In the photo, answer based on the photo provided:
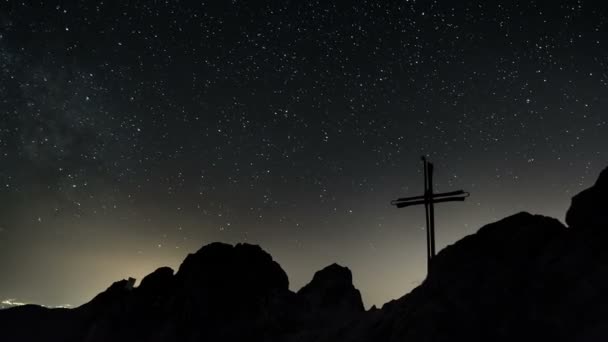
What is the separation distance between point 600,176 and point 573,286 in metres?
4.12

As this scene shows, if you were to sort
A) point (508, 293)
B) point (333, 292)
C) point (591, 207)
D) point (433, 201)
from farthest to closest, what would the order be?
point (333, 292), point (433, 201), point (508, 293), point (591, 207)

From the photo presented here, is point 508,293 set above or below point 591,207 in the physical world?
below

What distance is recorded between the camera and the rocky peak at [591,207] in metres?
12.5

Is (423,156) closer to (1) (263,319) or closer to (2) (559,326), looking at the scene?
(2) (559,326)

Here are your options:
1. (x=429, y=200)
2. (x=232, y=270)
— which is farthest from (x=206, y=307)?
(x=429, y=200)

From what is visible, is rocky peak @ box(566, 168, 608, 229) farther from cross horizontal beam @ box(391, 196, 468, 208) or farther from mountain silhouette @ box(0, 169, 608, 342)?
cross horizontal beam @ box(391, 196, 468, 208)

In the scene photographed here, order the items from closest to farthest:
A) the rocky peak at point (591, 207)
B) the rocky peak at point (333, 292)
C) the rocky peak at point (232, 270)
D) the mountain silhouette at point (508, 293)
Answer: the mountain silhouette at point (508, 293) < the rocky peak at point (591, 207) < the rocky peak at point (333, 292) < the rocky peak at point (232, 270)

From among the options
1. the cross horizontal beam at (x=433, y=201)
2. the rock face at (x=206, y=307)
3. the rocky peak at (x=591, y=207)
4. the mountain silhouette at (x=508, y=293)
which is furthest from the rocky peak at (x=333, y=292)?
the rocky peak at (x=591, y=207)

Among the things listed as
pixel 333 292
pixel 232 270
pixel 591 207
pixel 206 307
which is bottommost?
pixel 206 307

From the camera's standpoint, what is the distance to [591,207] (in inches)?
510

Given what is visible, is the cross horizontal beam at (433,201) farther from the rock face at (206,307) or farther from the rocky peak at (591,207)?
the rock face at (206,307)

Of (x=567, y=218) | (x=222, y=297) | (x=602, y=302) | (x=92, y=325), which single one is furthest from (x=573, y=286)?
(x=92, y=325)

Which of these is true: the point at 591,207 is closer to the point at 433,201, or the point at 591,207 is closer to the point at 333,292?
the point at 433,201

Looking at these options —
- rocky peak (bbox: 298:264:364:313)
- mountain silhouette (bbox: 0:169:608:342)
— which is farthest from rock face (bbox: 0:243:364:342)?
mountain silhouette (bbox: 0:169:608:342)
